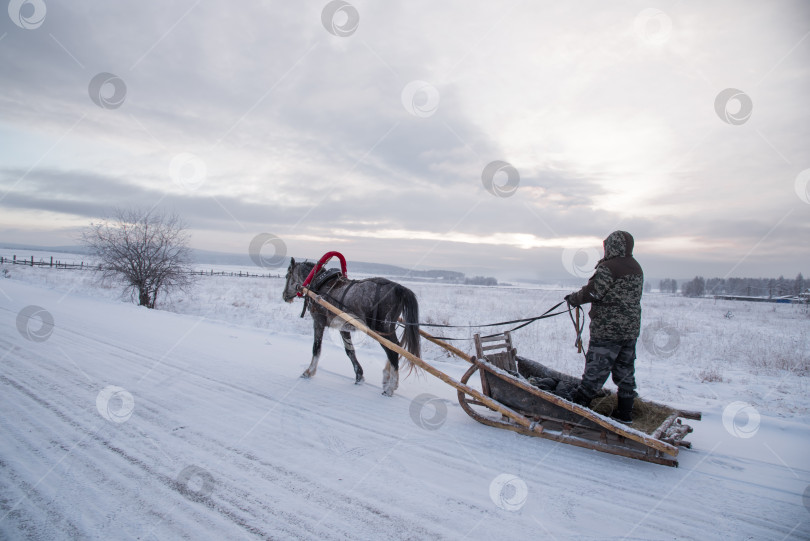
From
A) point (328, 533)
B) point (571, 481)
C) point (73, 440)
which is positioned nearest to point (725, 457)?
point (571, 481)

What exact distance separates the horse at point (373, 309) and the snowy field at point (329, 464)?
1.49ft

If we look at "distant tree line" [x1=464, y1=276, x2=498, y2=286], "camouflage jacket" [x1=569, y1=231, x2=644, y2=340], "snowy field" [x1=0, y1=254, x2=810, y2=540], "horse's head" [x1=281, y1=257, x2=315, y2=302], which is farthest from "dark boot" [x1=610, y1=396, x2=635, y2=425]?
"distant tree line" [x1=464, y1=276, x2=498, y2=286]

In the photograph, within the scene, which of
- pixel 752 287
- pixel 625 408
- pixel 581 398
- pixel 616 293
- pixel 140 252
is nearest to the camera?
pixel 616 293

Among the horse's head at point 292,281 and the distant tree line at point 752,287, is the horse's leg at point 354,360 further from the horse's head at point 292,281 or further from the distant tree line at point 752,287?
the distant tree line at point 752,287

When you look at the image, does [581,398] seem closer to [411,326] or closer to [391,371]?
[411,326]

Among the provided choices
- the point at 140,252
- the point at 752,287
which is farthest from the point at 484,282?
the point at 140,252

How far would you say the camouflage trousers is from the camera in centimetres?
429

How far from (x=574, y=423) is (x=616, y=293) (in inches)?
58.9

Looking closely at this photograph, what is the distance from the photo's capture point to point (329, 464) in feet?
11.7

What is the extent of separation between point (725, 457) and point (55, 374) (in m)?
8.57

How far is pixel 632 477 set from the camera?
11.6 ft

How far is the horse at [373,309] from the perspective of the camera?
5922 mm

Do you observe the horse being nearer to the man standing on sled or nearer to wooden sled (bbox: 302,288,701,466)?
wooden sled (bbox: 302,288,701,466)

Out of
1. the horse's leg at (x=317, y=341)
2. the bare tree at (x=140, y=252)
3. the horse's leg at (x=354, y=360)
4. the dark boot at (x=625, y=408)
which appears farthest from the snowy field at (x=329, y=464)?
the bare tree at (x=140, y=252)
